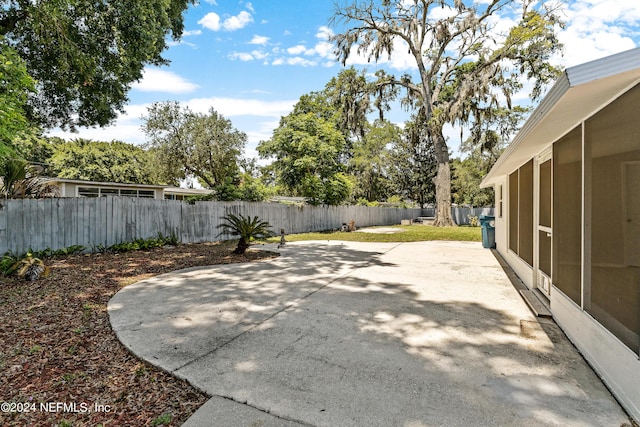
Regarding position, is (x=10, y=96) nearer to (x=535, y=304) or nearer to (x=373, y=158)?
(x=535, y=304)

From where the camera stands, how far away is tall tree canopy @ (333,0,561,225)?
1612 cm

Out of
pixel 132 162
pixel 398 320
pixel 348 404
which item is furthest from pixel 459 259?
pixel 132 162

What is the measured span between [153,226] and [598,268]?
9.74 metres

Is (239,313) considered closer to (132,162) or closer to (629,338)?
(629,338)

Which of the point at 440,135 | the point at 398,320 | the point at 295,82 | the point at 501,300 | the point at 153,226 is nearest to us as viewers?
the point at 398,320

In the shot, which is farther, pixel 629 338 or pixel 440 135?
pixel 440 135

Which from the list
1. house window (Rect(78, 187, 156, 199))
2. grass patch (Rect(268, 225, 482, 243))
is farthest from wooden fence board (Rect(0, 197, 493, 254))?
house window (Rect(78, 187, 156, 199))

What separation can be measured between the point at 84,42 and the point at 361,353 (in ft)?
32.4

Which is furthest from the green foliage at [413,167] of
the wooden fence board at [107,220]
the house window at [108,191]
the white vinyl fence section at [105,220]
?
the house window at [108,191]

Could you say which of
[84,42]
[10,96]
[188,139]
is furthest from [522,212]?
[188,139]

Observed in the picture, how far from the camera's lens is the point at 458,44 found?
59.9ft

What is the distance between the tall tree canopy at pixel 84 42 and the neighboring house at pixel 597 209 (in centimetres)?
868

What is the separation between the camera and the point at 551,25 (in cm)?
1569

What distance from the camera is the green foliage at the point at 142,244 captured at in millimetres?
Result: 7844
